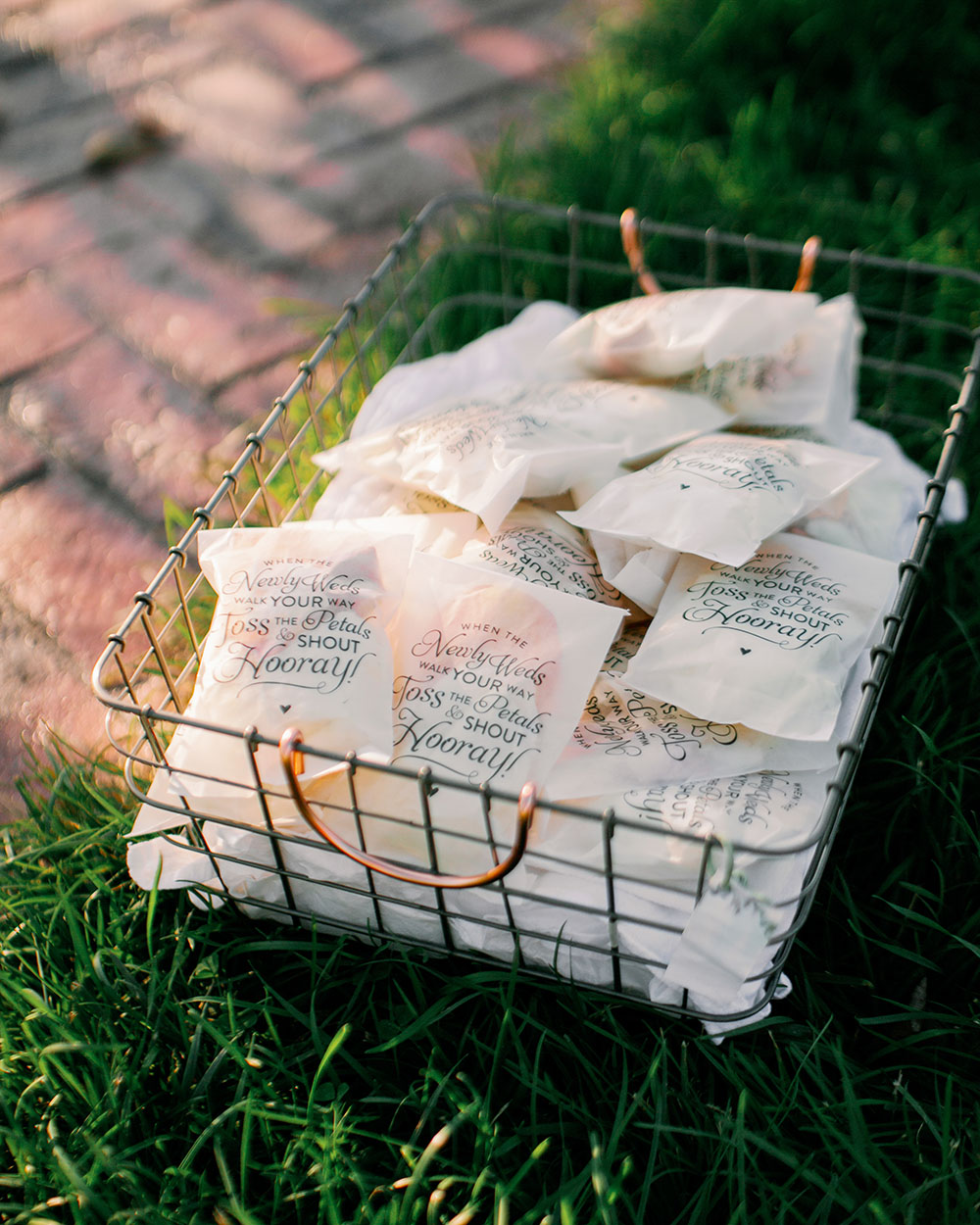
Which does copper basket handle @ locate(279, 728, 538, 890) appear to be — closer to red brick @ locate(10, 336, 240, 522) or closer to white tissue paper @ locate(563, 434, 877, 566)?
white tissue paper @ locate(563, 434, 877, 566)

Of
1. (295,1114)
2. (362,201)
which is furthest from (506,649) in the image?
(362,201)

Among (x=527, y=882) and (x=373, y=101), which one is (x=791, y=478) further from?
(x=373, y=101)

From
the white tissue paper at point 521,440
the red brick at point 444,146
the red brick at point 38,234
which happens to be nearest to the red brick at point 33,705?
the white tissue paper at point 521,440

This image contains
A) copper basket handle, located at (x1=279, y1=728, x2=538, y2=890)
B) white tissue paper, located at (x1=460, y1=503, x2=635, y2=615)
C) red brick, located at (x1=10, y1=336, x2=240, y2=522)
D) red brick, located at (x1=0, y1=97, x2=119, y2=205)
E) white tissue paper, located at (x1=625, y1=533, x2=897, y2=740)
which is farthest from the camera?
red brick, located at (x1=0, y1=97, x2=119, y2=205)

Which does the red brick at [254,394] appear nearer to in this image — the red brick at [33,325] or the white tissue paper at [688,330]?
the red brick at [33,325]

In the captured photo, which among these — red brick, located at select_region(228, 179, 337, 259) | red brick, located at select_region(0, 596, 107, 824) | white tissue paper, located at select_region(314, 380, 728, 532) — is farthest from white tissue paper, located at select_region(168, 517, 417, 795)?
red brick, located at select_region(228, 179, 337, 259)

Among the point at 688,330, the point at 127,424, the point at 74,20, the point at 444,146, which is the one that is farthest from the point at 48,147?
the point at 688,330

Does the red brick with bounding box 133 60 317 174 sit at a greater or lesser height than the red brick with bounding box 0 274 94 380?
greater
